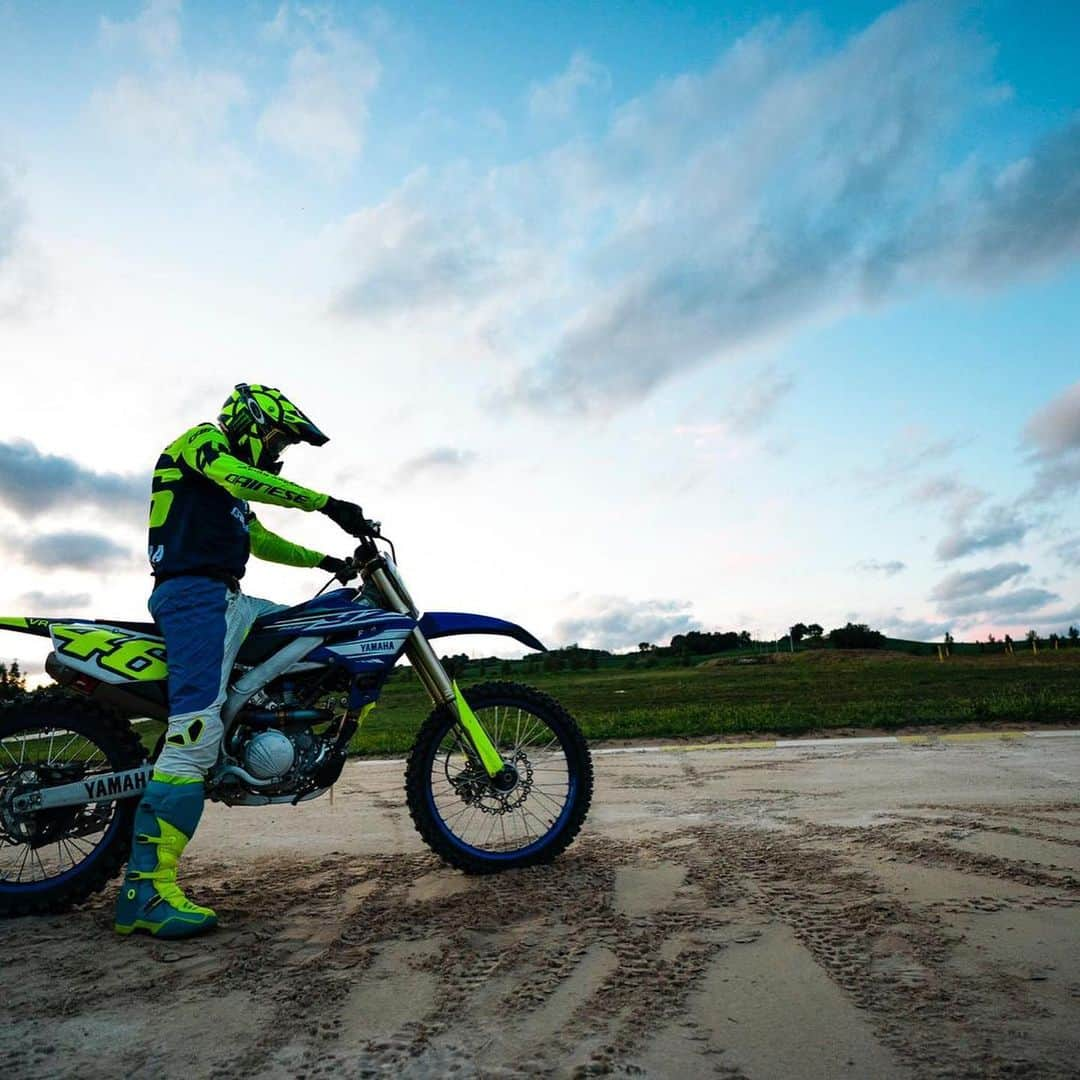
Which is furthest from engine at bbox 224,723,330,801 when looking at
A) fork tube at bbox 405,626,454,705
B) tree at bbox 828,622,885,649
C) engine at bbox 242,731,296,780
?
tree at bbox 828,622,885,649

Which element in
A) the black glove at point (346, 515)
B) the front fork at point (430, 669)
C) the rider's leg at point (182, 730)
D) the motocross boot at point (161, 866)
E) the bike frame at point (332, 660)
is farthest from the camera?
the front fork at point (430, 669)

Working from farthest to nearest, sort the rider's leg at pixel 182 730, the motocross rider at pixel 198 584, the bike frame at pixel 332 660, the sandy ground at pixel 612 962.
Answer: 1. the bike frame at pixel 332 660
2. the motocross rider at pixel 198 584
3. the rider's leg at pixel 182 730
4. the sandy ground at pixel 612 962

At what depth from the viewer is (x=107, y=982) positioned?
2832mm

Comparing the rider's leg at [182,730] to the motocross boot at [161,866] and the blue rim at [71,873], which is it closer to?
the motocross boot at [161,866]

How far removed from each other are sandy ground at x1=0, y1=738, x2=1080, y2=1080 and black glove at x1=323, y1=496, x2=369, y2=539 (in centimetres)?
164

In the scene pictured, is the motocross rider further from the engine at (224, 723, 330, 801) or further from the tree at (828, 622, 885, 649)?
the tree at (828, 622, 885, 649)

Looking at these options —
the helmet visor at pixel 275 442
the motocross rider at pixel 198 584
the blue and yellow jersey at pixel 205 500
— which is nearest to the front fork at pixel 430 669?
the motocross rider at pixel 198 584

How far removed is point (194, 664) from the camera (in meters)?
3.80

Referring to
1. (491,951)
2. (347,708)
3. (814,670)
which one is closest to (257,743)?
(347,708)

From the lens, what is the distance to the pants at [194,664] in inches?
147

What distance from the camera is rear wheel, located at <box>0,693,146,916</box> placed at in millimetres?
3859

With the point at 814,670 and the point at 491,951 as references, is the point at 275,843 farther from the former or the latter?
the point at 814,670

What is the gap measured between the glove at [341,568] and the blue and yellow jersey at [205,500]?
512 mm

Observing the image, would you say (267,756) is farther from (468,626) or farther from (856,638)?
(856,638)
